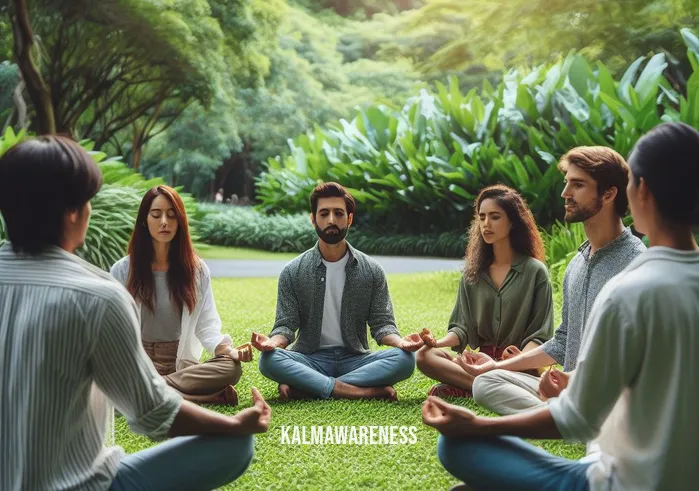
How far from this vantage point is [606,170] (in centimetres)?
285

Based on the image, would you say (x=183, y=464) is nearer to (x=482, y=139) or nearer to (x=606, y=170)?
(x=606, y=170)

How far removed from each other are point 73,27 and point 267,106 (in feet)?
27.3

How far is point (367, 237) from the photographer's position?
1361cm

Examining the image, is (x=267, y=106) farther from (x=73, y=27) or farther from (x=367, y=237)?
(x=367, y=237)

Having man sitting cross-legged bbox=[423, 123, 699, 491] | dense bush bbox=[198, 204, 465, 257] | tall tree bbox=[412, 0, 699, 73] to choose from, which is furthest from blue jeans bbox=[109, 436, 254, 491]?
tall tree bbox=[412, 0, 699, 73]

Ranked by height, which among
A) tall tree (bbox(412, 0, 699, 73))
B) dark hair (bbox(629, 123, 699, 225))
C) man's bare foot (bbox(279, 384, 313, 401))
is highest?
tall tree (bbox(412, 0, 699, 73))

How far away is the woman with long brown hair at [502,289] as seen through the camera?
3705mm

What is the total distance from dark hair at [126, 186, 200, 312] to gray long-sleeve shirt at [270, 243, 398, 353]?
0.52 m

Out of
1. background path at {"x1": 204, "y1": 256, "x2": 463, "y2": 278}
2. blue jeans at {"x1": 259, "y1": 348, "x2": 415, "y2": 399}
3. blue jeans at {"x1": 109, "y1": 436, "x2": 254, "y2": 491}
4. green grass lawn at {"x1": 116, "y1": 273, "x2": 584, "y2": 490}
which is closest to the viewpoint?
blue jeans at {"x1": 109, "y1": 436, "x2": 254, "y2": 491}

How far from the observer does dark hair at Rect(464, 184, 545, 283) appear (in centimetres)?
372

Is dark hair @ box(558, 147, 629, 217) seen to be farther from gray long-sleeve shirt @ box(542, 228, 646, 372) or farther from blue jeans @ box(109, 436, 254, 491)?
blue jeans @ box(109, 436, 254, 491)

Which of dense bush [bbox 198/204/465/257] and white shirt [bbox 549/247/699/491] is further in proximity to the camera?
dense bush [bbox 198/204/465/257]

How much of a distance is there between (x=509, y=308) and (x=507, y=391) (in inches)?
38.3

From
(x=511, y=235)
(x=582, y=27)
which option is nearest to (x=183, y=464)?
(x=511, y=235)
